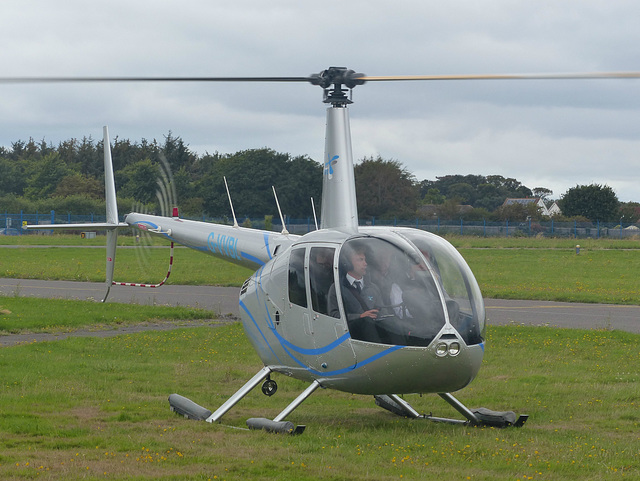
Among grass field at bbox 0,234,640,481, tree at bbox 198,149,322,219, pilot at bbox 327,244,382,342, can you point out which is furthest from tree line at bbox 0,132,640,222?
pilot at bbox 327,244,382,342

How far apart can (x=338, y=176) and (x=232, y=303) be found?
15074mm

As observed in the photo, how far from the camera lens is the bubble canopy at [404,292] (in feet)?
29.6

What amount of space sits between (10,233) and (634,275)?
5638cm

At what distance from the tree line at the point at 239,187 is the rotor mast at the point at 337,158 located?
3132cm

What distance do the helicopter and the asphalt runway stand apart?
11.0 meters

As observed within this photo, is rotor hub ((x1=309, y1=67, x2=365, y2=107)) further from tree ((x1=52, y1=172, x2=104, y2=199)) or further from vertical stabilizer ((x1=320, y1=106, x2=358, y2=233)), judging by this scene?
tree ((x1=52, y1=172, x2=104, y2=199))

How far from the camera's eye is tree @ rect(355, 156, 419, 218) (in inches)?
2594

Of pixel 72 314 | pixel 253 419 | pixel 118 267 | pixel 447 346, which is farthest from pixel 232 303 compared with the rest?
pixel 447 346

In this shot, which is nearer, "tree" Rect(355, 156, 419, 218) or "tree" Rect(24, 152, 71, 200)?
"tree" Rect(355, 156, 419, 218)

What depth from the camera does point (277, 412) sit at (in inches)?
449

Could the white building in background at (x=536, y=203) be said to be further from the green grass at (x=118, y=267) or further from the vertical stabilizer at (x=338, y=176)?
the vertical stabilizer at (x=338, y=176)

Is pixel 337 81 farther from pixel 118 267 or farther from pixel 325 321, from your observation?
pixel 118 267

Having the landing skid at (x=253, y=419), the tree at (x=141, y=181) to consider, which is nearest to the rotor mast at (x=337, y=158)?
the landing skid at (x=253, y=419)

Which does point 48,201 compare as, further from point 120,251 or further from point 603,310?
point 603,310
